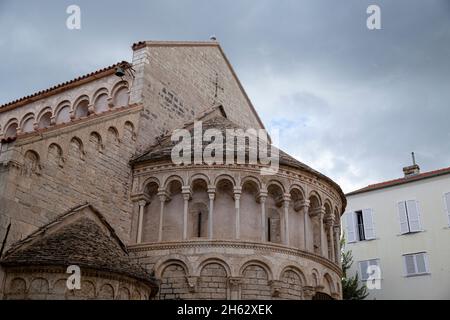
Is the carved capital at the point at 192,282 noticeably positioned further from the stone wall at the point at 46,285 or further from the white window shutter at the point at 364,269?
the white window shutter at the point at 364,269

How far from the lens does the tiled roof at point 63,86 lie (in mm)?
18438

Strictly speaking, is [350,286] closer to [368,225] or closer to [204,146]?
[368,225]

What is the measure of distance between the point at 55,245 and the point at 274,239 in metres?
5.90

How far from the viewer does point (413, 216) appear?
2514 centimetres

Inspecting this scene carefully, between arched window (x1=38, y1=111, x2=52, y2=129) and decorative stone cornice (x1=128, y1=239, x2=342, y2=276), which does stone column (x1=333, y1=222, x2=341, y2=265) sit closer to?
decorative stone cornice (x1=128, y1=239, x2=342, y2=276)

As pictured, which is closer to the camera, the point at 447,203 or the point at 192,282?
the point at 192,282

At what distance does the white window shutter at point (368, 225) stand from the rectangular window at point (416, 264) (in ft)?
6.72

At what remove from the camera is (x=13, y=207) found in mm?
11664

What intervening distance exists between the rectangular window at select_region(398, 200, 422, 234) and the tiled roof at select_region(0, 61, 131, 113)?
14888 millimetres

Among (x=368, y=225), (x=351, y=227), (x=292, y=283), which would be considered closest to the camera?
(x=292, y=283)

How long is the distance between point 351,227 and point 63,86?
50.2 ft

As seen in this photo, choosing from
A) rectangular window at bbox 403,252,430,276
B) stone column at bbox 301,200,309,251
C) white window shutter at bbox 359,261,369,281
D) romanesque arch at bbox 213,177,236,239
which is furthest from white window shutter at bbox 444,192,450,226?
romanesque arch at bbox 213,177,236,239

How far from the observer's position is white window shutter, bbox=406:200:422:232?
81.8 ft

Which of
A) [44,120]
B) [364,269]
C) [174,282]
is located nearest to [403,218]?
[364,269]
